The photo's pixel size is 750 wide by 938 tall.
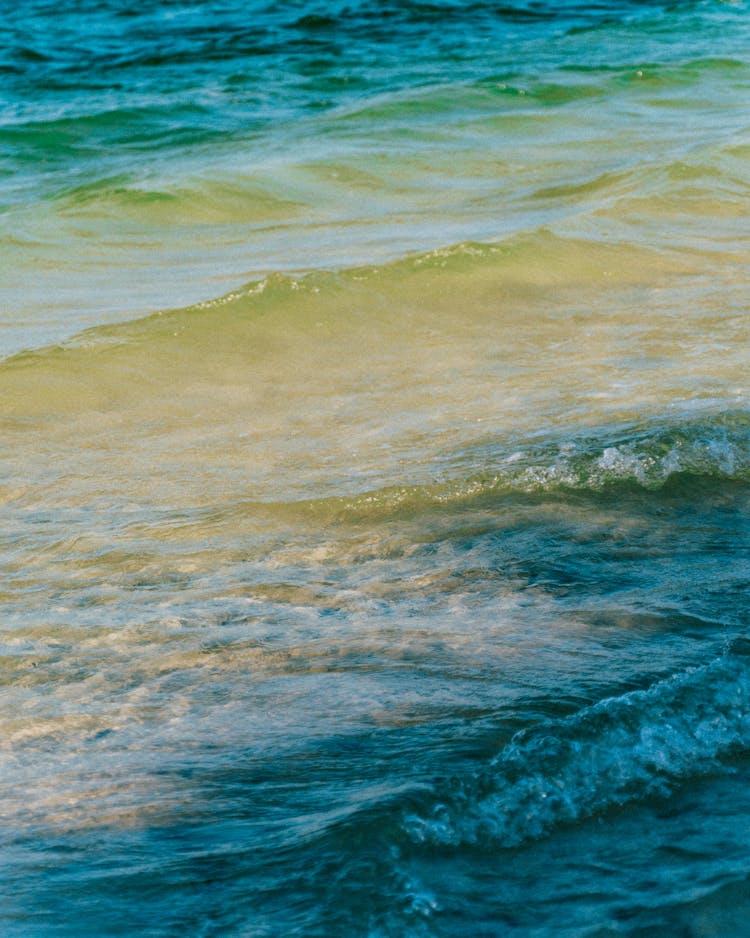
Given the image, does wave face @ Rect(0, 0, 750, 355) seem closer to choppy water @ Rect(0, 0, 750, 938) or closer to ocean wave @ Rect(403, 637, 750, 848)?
choppy water @ Rect(0, 0, 750, 938)

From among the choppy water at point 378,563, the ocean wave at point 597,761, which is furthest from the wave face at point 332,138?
the ocean wave at point 597,761

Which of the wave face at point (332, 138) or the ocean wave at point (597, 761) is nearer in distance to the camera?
the ocean wave at point (597, 761)

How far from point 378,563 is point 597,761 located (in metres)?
1.15

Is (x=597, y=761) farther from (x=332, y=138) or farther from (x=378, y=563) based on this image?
(x=332, y=138)

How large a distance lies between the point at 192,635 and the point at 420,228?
224 inches

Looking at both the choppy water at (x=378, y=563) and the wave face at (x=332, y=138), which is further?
the wave face at (x=332, y=138)

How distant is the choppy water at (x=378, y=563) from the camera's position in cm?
201

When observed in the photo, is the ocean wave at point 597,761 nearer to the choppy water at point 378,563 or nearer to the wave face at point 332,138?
the choppy water at point 378,563

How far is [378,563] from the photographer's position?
3.26 meters

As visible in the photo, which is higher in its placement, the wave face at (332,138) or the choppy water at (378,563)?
the wave face at (332,138)

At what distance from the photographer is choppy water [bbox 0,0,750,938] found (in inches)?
79.0

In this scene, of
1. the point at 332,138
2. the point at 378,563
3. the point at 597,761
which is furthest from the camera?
the point at 332,138

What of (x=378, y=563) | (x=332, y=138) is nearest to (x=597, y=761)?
(x=378, y=563)

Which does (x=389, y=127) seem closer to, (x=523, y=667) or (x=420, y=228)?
(x=420, y=228)
